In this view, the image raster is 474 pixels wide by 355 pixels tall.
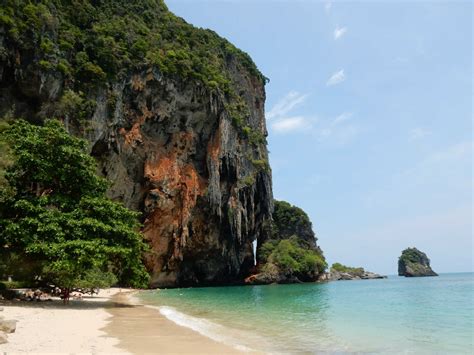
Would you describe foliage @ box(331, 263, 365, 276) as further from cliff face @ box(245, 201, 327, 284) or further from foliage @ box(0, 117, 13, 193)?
foliage @ box(0, 117, 13, 193)

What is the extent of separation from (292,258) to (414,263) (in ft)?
168

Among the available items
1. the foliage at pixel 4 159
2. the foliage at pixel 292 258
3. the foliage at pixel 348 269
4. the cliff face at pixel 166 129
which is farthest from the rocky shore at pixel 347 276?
the foliage at pixel 4 159

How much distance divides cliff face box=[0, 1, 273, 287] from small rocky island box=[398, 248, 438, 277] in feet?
182

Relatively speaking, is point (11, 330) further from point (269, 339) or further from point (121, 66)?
point (121, 66)

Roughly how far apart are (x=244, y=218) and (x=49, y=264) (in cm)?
3273

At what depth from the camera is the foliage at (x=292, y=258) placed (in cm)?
5244

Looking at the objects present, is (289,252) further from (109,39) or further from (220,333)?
(220,333)

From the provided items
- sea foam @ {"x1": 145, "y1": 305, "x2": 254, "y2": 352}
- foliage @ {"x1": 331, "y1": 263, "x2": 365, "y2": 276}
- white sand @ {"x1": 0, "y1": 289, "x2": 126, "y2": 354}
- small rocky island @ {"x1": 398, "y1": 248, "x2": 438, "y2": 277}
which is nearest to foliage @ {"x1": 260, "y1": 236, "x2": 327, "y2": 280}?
foliage @ {"x1": 331, "y1": 263, "x2": 365, "y2": 276}

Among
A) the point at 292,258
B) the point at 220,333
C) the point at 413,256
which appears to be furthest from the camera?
the point at 413,256

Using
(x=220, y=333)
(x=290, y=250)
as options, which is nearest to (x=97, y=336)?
(x=220, y=333)

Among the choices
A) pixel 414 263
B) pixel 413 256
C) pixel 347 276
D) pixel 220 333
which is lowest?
pixel 220 333

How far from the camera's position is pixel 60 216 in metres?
13.9

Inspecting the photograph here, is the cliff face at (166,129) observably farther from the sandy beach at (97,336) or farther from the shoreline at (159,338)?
the shoreline at (159,338)

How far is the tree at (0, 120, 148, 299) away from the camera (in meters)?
13.2
